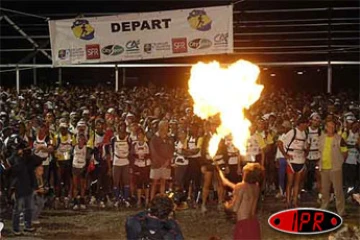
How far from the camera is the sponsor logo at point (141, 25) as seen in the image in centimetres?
1373

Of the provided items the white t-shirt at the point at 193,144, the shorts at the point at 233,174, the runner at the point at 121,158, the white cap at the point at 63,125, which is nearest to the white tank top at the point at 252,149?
the shorts at the point at 233,174

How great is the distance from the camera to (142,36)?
45.5ft

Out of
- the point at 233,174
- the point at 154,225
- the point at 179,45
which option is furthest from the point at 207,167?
the point at 154,225

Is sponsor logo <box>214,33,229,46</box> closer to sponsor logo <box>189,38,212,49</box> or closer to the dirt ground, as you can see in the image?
sponsor logo <box>189,38,212,49</box>

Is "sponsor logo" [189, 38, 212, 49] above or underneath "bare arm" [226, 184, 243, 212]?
above

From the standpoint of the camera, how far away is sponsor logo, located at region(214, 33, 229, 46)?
1345 cm

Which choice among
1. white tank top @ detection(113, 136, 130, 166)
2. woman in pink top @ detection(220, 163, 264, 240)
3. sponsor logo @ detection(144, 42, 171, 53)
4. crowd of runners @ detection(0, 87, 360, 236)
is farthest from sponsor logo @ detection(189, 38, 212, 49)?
woman in pink top @ detection(220, 163, 264, 240)

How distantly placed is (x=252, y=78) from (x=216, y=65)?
0.85m

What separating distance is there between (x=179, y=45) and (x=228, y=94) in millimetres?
3894

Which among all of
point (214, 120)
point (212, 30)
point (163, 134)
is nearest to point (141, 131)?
point (163, 134)

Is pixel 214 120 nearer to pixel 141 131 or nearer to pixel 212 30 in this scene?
pixel 141 131

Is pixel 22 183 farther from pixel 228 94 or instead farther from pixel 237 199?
pixel 237 199

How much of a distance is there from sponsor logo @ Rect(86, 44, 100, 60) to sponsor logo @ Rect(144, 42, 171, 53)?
108 cm

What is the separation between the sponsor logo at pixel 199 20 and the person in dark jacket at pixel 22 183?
5378mm
